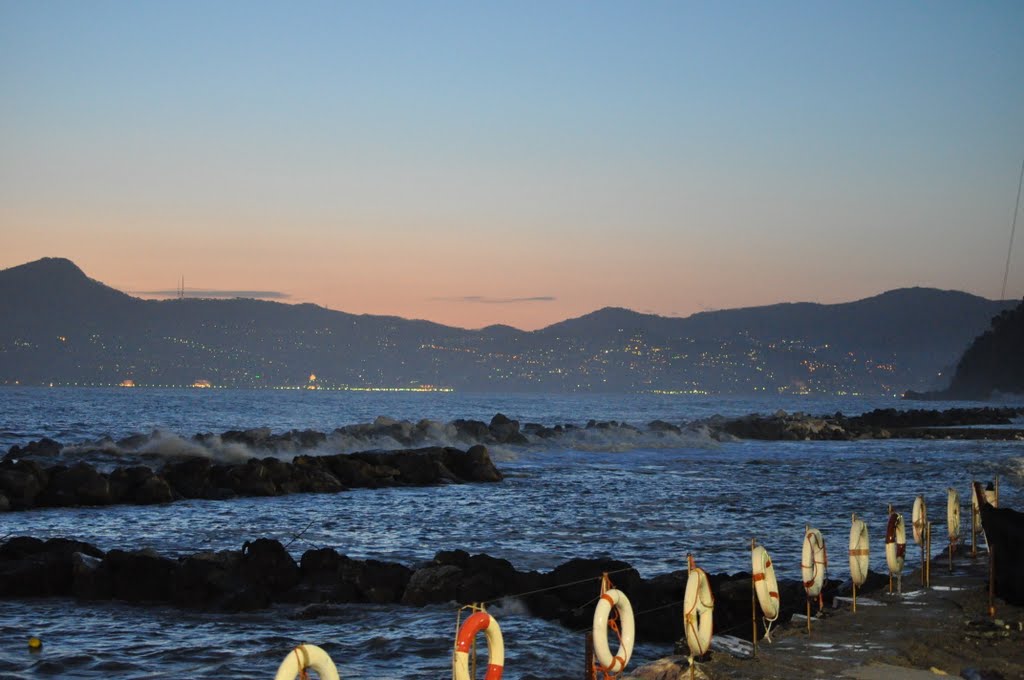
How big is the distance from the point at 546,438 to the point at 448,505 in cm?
2993

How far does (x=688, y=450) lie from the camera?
54594 mm

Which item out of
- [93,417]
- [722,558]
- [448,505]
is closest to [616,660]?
[722,558]

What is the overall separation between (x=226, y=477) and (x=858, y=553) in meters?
20.4

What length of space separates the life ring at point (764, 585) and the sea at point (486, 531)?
1.51 meters

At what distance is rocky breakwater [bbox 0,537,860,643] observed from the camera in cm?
1398

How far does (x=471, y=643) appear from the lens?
7.84 m

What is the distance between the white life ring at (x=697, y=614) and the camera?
31.8ft

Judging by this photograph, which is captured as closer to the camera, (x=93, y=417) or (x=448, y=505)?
(x=448, y=505)

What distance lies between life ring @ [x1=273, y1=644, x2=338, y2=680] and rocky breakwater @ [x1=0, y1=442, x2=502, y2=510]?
68.3 ft

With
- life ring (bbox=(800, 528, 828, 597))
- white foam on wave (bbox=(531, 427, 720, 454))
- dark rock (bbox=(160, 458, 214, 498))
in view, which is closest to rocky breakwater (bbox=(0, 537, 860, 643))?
life ring (bbox=(800, 528, 828, 597))

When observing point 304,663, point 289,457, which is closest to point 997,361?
point 289,457

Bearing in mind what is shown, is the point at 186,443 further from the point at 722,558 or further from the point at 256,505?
the point at 722,558

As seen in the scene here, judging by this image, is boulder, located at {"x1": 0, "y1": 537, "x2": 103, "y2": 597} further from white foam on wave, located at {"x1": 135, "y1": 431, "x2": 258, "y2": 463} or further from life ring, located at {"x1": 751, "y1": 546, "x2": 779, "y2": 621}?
white foam on wave, located at {"x1": 135, "y1": 431, "x2": 258, "y2": 463}

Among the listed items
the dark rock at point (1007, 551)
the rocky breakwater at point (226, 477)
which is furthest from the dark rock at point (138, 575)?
the rocky breakwater at point (226, 477)
